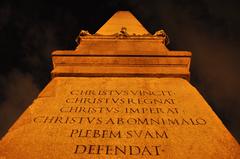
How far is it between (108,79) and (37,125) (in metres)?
2.25

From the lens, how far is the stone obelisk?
4613 millimetres

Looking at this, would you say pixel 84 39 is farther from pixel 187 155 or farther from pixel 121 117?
pixel 187 155

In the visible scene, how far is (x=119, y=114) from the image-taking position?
5633mm

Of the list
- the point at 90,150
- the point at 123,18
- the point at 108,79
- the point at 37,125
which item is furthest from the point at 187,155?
the point at 123,18

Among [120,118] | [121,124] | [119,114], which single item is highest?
[119,114]

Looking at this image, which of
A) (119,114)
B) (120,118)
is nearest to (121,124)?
(120,118)

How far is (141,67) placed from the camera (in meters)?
7.61

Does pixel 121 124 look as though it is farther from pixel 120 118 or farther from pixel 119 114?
pixel 119 114

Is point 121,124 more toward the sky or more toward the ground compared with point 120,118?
more toward the ground

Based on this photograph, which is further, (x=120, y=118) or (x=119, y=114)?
(x=119, y=114)

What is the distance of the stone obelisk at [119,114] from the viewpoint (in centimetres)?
461

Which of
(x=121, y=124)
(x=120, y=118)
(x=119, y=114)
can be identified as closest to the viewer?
(x=121, y=124)

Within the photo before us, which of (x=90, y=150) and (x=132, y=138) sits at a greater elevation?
(x=132, y=138)

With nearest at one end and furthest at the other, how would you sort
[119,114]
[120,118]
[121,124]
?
[121,124]
[120,118]
[119,114]
